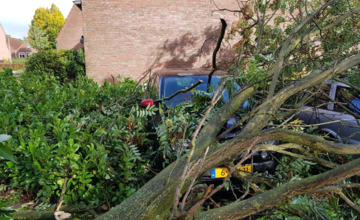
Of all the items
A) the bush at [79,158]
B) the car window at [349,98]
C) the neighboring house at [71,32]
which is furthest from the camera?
the neighboring house at [71,32]

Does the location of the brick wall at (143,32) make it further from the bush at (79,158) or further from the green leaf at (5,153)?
the green leaf at (5,153)

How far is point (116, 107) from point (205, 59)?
945 centimetres

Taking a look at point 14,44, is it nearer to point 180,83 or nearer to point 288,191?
point 180,83

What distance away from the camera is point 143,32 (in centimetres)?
1209

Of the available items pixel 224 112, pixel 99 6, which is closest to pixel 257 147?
pixel 224 112

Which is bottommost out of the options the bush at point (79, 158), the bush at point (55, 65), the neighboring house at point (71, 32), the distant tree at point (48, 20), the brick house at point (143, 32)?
the bush at point (79, 158)

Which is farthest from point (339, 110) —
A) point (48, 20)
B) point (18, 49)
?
point (18, 49)

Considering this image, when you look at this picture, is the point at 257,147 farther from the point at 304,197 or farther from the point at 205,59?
the point at 205,59

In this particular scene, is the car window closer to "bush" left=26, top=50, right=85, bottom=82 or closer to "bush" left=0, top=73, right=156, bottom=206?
"bush" left=0, top=73, right=156, bottom=206

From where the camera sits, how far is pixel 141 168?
3.03 meters

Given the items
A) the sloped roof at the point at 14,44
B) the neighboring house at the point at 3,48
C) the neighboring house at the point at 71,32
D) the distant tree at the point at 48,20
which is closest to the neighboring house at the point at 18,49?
the sloped roof at the point at 14,44

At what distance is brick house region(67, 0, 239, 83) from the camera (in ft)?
38.8

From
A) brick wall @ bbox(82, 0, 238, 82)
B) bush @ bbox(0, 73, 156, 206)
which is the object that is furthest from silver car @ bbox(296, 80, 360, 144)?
brick wall @ bbox(82, 0, 238, 82)

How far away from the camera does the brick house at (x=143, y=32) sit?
1182cm
